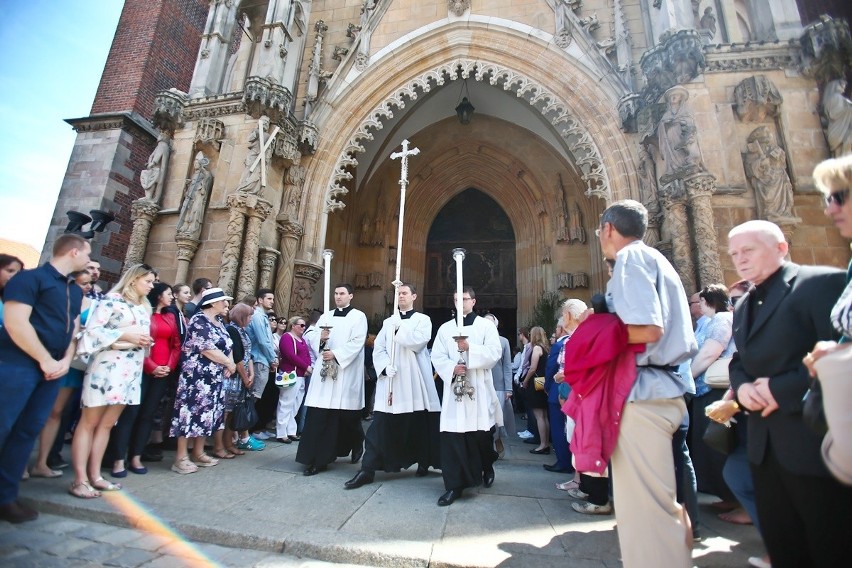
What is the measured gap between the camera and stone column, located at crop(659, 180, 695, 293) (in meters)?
6.27

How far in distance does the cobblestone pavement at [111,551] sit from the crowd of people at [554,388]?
0.29 meters

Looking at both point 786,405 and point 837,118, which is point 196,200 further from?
point 837,118

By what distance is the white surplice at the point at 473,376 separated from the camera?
140 inches

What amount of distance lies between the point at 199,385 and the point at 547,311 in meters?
8.20

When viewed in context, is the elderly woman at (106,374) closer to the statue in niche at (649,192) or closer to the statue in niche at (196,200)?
the statue in niche at (196,200)

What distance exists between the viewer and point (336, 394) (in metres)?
4.21

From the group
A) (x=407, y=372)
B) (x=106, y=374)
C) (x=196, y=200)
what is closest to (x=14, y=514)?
(x=106, y=374)

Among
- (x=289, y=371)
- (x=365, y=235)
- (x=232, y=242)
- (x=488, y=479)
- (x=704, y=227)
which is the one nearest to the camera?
(x=488, y=479)

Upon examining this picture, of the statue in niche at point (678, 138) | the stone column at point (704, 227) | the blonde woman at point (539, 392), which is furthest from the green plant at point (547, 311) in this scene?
the blonde woman at point (539, 392)

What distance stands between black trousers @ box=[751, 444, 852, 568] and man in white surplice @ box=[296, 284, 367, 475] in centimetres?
335

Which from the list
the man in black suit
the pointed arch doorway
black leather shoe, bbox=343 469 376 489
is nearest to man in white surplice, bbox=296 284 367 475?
black leather shoe, bbox=343 469 376 489

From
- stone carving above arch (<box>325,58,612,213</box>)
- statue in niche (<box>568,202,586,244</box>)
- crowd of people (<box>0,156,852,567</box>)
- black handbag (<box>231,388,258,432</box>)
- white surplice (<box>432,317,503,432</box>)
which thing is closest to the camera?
crowd of people (<box>0,156,852,567</box>)

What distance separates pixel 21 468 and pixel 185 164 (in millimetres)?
7353

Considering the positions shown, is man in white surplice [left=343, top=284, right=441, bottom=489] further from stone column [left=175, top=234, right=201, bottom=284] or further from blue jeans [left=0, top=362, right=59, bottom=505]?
stone column [left=175, top=234, right=201, bottom=284]
